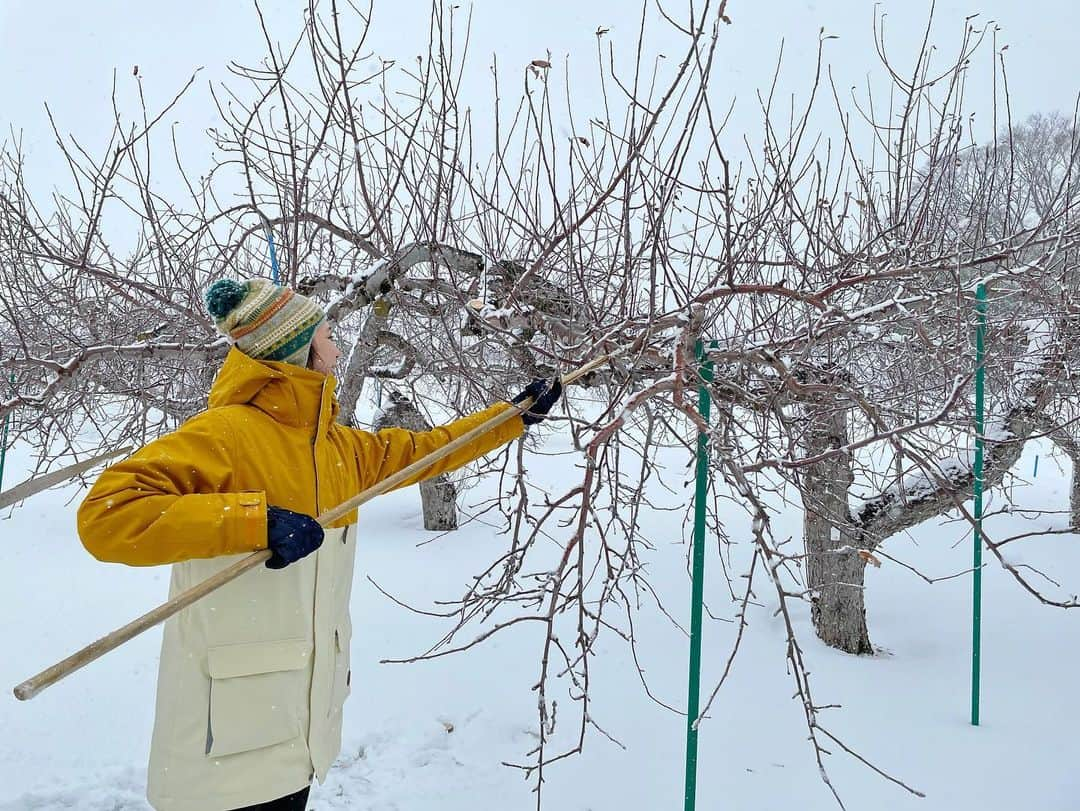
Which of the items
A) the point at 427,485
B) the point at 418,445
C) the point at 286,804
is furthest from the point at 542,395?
the point at 427,485

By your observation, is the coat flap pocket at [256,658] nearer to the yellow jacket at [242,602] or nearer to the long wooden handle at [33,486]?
the yellow jacket at [242,602]

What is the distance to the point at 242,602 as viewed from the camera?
1669mm

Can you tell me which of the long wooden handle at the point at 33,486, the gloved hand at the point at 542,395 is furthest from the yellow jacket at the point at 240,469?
the long wooden handle at the point at 33,486

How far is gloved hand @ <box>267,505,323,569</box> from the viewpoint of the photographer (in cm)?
150

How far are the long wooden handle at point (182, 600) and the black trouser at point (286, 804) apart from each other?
0.56 m

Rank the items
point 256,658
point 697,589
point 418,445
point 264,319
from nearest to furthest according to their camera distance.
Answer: point 256,658
point 264,319
point 418,445
point 697,589

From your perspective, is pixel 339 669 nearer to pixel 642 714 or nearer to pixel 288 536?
pixel 288 536

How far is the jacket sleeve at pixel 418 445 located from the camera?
2107 mm

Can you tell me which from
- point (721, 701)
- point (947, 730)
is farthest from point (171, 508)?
point (947, 730)

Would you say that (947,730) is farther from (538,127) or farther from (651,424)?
(538,127)

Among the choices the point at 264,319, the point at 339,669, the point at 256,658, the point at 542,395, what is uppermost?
the point at 264,319

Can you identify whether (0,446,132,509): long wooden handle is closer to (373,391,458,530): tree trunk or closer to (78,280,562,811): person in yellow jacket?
(78,280,562,811): person in yellow jacket

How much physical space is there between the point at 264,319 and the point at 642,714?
350cm

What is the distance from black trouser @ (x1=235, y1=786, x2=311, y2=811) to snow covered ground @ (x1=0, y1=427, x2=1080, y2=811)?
172cm
